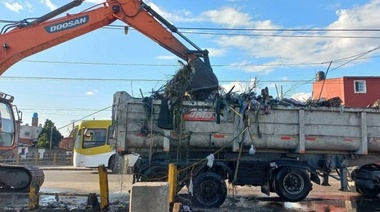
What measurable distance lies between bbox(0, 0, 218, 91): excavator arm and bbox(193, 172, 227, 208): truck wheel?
2.30 metres

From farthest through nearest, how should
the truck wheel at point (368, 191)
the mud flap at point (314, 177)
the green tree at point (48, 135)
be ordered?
1. the green tree at point (48, 135)
2. the truck wheel at point (368, 191)
3. the mud flap at point (314, 177)

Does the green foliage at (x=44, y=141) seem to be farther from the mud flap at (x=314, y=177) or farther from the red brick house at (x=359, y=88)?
the mud flap at (x=314, y=177)

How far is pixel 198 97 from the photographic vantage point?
9672 millimetres

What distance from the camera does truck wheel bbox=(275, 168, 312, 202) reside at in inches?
375

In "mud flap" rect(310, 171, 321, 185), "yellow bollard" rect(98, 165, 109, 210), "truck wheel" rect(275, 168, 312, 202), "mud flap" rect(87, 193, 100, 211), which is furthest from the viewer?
"mud flap" rect(310, 171, 321, 185)

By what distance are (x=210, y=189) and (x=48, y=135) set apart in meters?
38.1

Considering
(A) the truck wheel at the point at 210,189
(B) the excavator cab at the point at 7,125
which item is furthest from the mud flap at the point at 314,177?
(B) the excavator cab at the point at 7,125

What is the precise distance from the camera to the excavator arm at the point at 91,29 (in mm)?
10117

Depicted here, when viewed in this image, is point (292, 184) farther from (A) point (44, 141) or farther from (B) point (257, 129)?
(A) point (44, 141)

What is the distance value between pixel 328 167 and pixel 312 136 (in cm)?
109

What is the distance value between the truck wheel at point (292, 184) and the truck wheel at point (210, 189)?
4.79 feet

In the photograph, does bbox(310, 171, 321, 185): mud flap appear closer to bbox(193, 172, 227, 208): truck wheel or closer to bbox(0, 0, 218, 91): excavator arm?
bbox(193, 172, 227, 208): truck wheel

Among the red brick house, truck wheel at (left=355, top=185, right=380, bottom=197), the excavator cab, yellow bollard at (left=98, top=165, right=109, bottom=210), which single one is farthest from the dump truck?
the red brick house

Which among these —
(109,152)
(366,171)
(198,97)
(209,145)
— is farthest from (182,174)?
(109,152)
